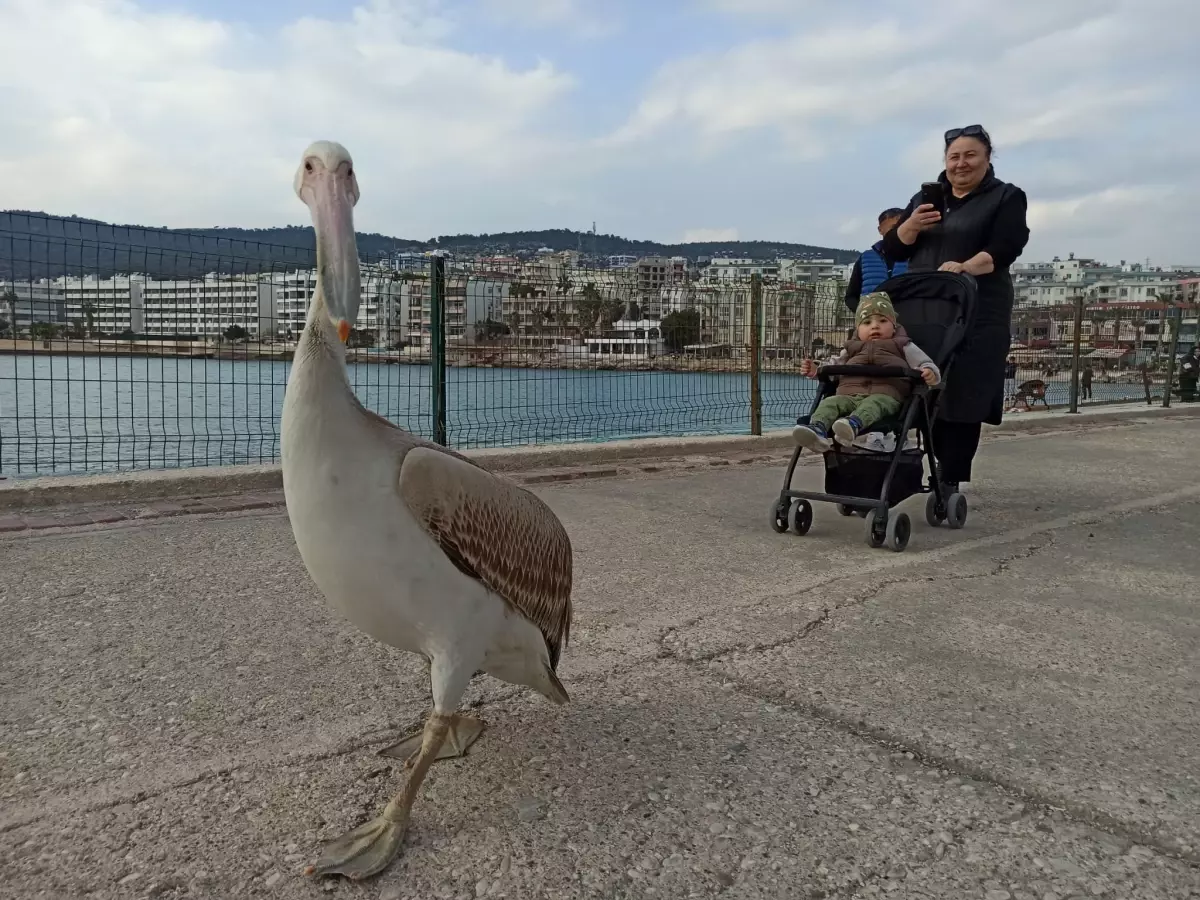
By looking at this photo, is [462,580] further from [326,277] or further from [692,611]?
[692,611]

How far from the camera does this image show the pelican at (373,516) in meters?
1.86

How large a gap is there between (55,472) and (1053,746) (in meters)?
6.29

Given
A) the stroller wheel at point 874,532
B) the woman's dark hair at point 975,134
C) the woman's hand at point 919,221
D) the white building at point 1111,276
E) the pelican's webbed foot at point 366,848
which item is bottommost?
the pelican's webbed foot at point 366,848

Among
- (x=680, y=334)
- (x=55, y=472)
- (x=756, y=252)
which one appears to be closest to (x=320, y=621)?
(x=55, y=472)

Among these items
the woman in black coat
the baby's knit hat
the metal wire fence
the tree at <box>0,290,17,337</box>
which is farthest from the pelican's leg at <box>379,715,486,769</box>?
the tree at <box>0,290,17,337</box>

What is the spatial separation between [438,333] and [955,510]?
14.1 feet

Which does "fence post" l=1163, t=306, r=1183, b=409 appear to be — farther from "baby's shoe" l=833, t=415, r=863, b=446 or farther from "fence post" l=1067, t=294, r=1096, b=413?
"baby's shoe" l=833, t=415, r=863, b=446

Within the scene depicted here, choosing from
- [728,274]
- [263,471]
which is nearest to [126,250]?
[263,471]

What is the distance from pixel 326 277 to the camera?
188 cm

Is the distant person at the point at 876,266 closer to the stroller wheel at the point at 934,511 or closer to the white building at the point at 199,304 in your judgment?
the stroller wheel at the point at 934,511

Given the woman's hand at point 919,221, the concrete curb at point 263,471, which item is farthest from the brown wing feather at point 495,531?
the concrete curb at point 263,471

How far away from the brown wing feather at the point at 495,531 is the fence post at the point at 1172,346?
16091 mm

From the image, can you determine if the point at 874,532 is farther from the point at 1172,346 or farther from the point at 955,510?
the point at 1172,346

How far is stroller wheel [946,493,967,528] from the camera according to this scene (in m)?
5.40
